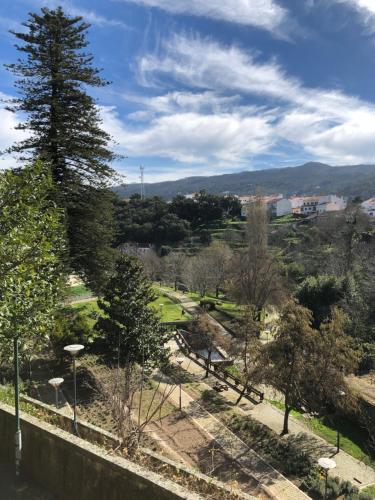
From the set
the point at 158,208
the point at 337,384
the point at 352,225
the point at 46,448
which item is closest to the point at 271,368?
the point at 337,384

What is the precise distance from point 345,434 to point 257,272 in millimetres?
15898

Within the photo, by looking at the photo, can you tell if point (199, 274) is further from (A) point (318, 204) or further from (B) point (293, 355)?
(A) point (318, 204)

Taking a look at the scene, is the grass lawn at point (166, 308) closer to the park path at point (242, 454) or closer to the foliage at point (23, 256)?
the park path at point (242, 454)

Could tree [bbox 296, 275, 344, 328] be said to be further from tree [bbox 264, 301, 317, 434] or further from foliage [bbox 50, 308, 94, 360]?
foliage [bbox 50, 308, 94, 360]

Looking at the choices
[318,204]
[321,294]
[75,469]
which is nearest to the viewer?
[75,469]

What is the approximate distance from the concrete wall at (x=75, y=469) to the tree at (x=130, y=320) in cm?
1087

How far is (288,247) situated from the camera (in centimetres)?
5556

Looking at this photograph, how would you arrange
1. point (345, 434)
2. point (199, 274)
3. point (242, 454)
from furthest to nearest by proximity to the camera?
1. point (199, 274)
2. point (345, 434)
3. point (242, 454)

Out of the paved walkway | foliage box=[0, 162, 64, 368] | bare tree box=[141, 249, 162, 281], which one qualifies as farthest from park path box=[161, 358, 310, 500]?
bare tree box=[141, 249, 162, 281]

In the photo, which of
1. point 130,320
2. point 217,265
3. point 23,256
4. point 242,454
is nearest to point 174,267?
point 217,265

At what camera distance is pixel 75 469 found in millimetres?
4391

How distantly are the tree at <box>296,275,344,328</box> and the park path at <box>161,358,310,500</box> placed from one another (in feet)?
51.5

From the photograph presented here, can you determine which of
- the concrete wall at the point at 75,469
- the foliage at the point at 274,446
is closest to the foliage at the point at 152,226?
the foliage at the point at 274,446

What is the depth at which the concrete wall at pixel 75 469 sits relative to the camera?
373 centimetres
